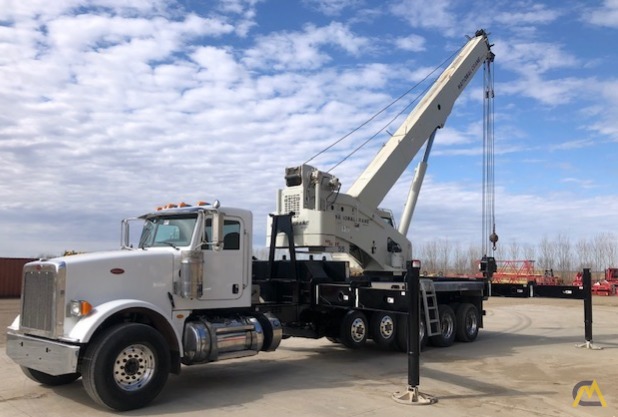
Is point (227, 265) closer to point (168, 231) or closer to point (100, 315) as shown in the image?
point (168, 231)

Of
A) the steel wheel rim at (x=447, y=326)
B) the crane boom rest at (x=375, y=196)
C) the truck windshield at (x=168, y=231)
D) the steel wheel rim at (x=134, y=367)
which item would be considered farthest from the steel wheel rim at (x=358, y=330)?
the steel wheel rim at (x=134, y=367)

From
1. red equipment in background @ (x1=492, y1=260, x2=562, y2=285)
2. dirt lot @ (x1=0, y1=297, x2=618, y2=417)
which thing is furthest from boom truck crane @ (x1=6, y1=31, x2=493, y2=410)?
red equipment in background @ (x1=492, y1=260, x2=562, y2=285)

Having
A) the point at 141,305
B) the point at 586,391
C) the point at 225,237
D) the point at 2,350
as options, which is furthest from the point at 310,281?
the point at 2,350

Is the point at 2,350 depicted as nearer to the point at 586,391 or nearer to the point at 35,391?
the point at 35,391

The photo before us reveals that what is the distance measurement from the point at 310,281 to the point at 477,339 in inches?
230

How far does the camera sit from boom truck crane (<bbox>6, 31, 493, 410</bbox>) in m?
7.19

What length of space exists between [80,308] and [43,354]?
0.77 metres

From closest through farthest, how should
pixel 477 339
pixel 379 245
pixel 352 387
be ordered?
pixel 352 387 → pixel 379 245 → pixel 477 339

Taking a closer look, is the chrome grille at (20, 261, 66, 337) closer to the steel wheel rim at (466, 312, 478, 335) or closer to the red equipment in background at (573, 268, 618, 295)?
the steel wheel rim at (466, 312, 478, 335)

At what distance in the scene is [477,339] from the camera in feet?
47.6

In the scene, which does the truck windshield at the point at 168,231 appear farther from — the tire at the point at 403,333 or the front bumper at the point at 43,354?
the tire at the point at 403,333

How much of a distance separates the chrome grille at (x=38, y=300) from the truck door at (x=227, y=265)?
7.00 ft

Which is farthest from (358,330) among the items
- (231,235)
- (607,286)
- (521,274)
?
(607,286)

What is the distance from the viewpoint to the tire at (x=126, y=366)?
6.88m
